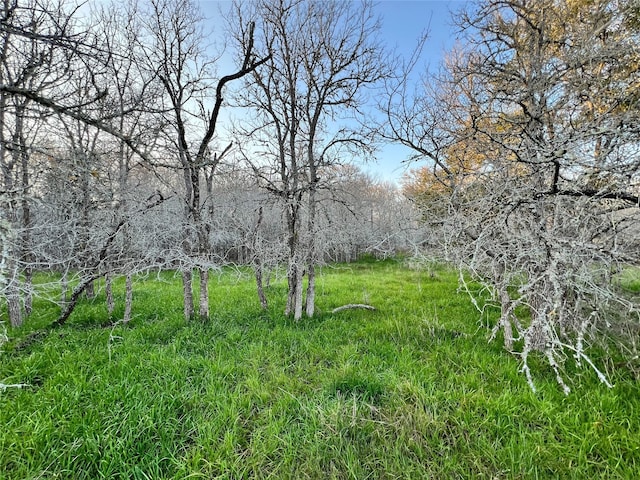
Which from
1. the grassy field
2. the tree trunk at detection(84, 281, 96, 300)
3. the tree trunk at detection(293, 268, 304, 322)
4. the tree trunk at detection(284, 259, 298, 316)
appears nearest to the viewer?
the grassy field

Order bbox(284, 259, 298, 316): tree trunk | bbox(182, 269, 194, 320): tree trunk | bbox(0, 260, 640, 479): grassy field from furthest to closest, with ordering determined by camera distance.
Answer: bbox(284, 259, 298, 316): tree trunk
bbox(182, 269, 194, 320): tree trunk
bbox(0, 260, 640, 479): grassy field

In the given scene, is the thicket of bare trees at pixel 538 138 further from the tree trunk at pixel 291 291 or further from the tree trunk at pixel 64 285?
the tree trunk at pixel 64 285

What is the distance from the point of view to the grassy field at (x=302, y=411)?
82.7 inches

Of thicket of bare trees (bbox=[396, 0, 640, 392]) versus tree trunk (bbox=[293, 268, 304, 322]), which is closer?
thicket of bare trees (bbox=[396, 0, 640, 392])

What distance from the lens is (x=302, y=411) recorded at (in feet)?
8.81

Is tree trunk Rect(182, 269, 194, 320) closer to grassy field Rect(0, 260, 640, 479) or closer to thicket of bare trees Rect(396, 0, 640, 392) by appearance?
grassy field Rect(0, 260, 640, 479)

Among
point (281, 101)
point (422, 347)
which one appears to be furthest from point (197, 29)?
point (422, 347)

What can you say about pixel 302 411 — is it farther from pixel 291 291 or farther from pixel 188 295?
pixel 188 295

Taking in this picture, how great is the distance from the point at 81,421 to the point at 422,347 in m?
3.82

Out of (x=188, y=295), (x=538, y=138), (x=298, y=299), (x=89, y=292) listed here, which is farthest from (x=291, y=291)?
(x=89, y=292)

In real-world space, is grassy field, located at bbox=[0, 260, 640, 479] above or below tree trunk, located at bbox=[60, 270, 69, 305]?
below

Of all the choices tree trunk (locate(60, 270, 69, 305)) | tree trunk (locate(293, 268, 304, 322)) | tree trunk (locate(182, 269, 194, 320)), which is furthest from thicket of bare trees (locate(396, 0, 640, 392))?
tree trunk (locate(182, 269, 194, 320))

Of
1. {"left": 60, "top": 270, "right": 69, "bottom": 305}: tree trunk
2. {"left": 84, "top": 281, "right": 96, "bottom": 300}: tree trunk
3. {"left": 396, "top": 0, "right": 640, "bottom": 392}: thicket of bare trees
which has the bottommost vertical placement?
{"left": 84, "top": 281, "right": 96, "bottom": 300}: tree trunk

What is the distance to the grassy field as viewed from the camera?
82.7 inches
